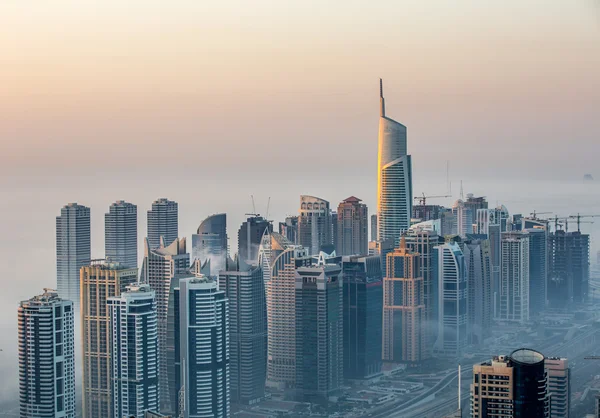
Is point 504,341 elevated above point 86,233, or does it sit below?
below

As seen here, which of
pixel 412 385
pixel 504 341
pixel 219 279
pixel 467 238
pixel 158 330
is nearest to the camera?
pixel 158 330

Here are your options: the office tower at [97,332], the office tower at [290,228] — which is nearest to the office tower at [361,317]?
the office tower at [290,228]

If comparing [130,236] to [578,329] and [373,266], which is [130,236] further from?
[578,329]

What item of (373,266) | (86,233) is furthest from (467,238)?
(86,233)

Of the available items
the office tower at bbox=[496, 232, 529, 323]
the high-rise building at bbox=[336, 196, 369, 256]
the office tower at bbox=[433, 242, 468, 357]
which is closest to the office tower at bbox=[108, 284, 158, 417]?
the office tower at bbox=[433, 242, 468, 357]

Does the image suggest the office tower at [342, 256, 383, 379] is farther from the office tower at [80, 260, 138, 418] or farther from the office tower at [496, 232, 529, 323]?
the office tower at [80, 260, 138, 418]

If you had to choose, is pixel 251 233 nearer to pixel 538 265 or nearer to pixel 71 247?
pixel 71 247

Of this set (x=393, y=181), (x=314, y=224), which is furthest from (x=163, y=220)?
(x=393, y=181)
